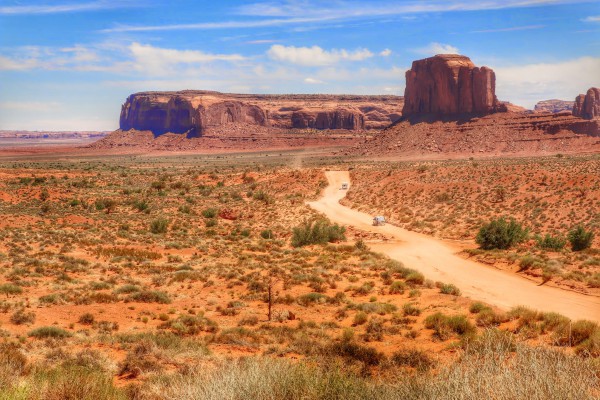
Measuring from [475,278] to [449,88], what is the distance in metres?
98.9

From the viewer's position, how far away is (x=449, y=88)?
11144 centimetres

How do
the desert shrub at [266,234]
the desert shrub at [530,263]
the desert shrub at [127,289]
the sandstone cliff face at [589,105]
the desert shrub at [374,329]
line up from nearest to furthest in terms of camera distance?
1. the desert shrub at [374,329]
2. the desert shrub at [127,289]
3. the desert shrub at [530,263]
4. the desert shrub at [266,234]
5. the sandstone cliff face at [589,105]

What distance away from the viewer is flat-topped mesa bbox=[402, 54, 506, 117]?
108000 millimetres

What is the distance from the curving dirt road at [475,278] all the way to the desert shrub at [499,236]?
1.63 m

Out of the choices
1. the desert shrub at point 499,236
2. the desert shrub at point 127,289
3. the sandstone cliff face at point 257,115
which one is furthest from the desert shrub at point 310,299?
the sandstone cliff face at point 257,115

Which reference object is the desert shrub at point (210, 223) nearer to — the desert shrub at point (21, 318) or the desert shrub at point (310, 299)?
the desert shrub at point (310, 299)

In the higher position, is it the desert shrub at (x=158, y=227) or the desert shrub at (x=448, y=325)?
the desert shrub at (x=448, y=325)

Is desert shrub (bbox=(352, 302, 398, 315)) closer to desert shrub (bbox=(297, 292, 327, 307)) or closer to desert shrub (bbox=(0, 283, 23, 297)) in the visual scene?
desert shrub (bbox=(297, 292, 327, 307))

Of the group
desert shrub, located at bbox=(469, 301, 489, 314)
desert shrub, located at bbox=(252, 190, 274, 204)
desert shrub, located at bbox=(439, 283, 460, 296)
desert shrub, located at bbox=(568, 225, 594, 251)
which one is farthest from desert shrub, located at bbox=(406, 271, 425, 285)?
desert shrub, located at bbox=(252, 190, 274, 204)

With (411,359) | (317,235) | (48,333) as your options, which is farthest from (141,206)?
(411,359)

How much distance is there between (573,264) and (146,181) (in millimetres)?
57373

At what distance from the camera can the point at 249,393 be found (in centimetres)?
667

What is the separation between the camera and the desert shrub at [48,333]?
40.4 ft

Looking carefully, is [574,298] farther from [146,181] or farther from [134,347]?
[146,181]
